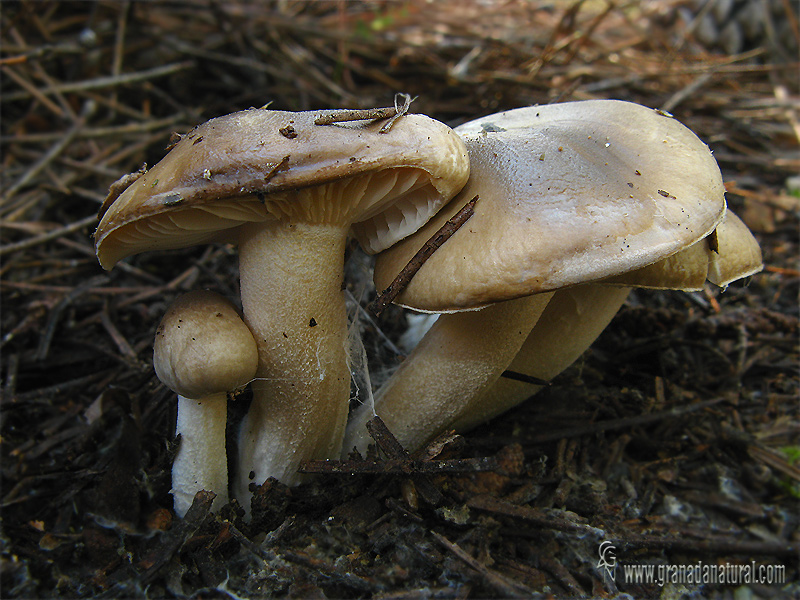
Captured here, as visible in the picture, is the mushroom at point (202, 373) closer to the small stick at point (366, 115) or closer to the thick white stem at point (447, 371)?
the thick white stem at point (447, 371)

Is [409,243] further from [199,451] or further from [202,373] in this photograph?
[199,451]

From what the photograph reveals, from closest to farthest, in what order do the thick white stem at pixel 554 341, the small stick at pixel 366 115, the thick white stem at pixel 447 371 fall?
the small stick at pixel 366 115 → the thick white stem at pixel 447 371 → the thick white stem at pixel 554 341

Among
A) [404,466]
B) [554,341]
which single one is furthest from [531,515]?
[554,341]

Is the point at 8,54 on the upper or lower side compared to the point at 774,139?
upper

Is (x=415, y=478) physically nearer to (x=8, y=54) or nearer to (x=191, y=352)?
(x=191, y=352)

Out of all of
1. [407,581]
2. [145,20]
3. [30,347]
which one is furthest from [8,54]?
[407,581]

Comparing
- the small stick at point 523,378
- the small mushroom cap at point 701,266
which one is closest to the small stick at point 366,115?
the small mushroom cap at point 701,266
